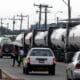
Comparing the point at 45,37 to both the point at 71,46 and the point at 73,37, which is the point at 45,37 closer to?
the point at 71,46

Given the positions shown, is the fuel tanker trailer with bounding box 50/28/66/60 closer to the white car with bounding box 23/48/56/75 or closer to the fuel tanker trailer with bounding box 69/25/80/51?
the fuel tanker trailer with bounding box 69/25/80/51

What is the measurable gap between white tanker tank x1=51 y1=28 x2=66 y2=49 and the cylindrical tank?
490cm

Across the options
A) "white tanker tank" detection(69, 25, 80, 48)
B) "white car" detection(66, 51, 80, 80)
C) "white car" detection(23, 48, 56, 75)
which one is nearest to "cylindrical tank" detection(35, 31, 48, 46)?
"white tanker tank" detection(69, 25, 80, 48)

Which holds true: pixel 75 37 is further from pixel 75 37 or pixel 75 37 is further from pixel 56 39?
pixel 56 39

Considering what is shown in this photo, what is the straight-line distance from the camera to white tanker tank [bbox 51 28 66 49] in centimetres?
5238

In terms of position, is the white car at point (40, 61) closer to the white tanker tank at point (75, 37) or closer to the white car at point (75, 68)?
the white car at point (75, 68)

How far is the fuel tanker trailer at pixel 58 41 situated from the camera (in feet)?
173

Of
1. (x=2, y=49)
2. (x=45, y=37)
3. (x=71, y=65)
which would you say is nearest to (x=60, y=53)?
(x=45, y=37)

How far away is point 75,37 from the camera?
44500 millimetres

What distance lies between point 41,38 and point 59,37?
1034 centimetres

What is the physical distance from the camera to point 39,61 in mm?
30375

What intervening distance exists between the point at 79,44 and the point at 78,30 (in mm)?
1213

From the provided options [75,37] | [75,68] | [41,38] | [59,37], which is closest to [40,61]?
[75,68]

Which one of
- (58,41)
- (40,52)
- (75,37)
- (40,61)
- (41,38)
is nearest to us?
(40,61)
